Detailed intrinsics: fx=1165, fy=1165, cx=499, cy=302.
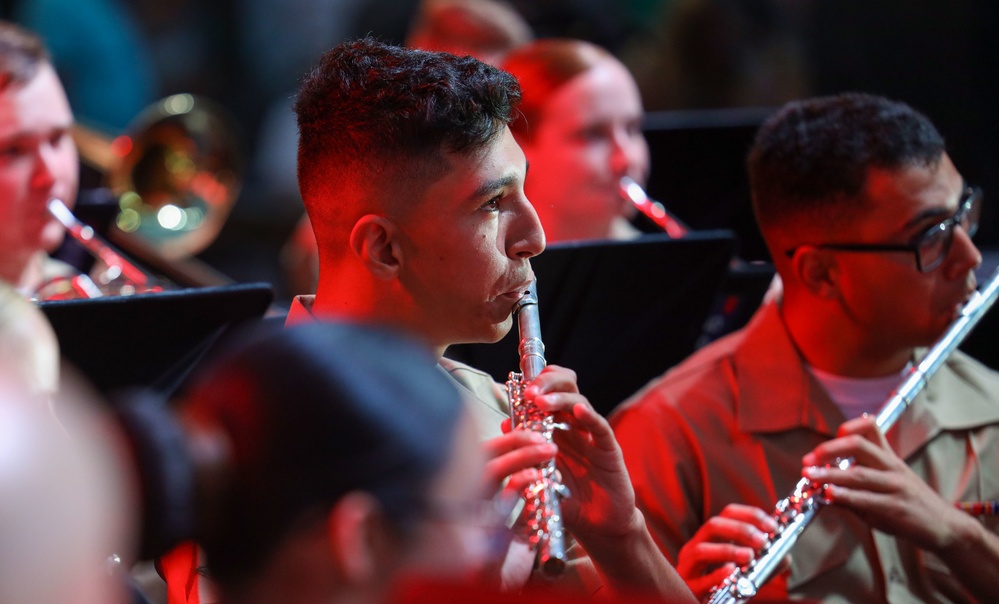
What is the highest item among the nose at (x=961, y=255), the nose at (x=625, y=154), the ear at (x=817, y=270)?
the nose at (x=961, y=255)

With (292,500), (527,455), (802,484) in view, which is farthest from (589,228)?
(292,500)

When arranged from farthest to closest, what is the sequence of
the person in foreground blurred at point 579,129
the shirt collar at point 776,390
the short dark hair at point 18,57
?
the person in foreground blurred at point 579,129 < the short dark hair at point 18,57 < the shirt collar at point 776,390

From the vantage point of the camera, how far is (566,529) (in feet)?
5.13

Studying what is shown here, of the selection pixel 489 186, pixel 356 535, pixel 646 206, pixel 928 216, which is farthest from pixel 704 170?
pixel 356 535

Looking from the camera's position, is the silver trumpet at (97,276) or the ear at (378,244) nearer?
the ear at (378,244)

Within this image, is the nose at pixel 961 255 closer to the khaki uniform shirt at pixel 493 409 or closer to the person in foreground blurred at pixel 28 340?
the khaki uniform shirt at pixel 493 409

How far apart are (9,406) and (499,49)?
10.4 feet

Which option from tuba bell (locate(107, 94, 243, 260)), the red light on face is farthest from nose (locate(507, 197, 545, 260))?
the red light on face

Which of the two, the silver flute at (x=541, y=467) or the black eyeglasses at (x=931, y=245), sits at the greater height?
the silver flute at (x=541, y=467)

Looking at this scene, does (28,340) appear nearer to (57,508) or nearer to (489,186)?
(489,186)

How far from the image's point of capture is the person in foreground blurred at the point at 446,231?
1528mm

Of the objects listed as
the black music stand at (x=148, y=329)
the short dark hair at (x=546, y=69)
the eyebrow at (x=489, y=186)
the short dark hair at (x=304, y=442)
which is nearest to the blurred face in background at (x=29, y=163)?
the black music stand at (x=148, y=329)

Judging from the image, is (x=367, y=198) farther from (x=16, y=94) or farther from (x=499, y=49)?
(x=499, y=49)

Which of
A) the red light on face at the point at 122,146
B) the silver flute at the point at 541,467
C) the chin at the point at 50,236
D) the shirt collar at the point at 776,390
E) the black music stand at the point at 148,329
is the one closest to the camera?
the silver flute at the point at 541,467
